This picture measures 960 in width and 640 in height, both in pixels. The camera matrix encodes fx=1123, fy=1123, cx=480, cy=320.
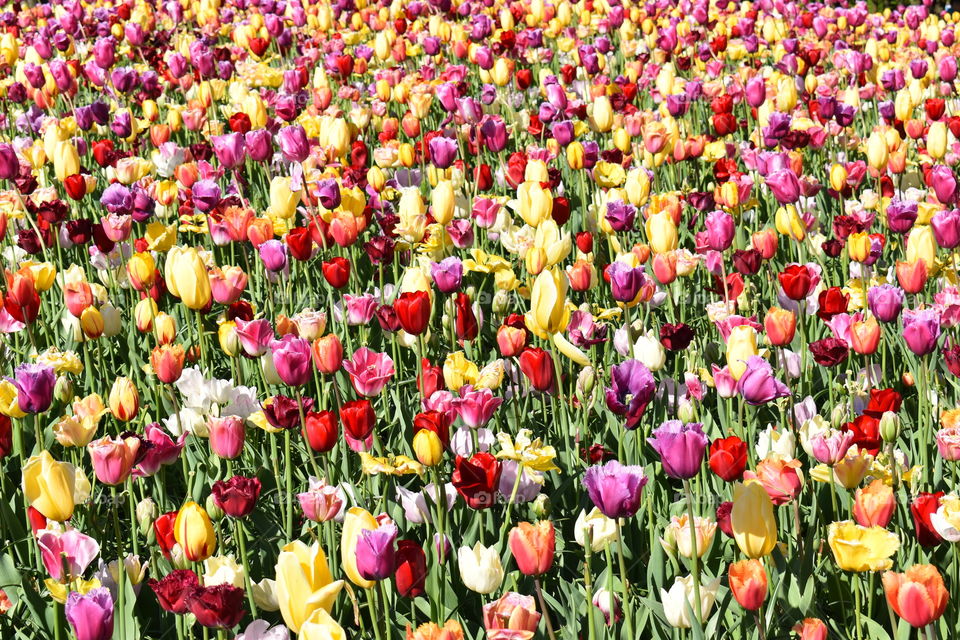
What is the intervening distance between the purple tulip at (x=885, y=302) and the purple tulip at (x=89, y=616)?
197 cm

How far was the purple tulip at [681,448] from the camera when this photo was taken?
1.87 m

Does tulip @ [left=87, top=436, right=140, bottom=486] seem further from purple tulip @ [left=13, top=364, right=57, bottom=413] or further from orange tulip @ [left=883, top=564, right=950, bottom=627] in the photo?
orange tulip @ [left=883, top=564, right=950, bottom=627]

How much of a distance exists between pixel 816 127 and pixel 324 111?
7.38 feet

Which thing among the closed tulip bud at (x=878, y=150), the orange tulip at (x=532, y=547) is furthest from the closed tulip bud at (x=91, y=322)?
the closed tulip bud at (x=878, y=150)

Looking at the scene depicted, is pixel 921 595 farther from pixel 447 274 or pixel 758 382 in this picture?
pixel 447 274

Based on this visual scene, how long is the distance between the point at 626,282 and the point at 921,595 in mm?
1295

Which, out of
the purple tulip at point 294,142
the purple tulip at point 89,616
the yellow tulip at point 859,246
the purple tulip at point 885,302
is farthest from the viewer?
the purple tulip at point 294,142

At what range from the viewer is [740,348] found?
244 centimetres

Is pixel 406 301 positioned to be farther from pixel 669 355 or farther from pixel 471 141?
pixel 471 141

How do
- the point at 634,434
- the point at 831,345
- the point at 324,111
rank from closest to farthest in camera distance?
the point at 831,345, the point at 634,434, the point at 324,111

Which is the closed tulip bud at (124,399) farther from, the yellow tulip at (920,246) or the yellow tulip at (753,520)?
the yellow tulip at (920,246)

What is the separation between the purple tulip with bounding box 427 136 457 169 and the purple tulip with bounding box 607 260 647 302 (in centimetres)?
150

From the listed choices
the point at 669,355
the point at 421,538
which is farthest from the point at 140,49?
the point at 421,538

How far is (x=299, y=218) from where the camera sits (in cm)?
484
